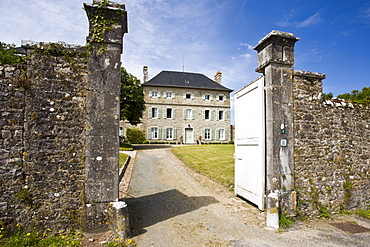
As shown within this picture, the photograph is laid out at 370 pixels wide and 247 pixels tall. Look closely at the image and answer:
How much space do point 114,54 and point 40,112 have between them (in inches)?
65.8

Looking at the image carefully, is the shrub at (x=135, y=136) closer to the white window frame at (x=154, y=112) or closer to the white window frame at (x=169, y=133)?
the white window frame at (x=154, y=112)

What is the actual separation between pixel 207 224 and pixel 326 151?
131 inches

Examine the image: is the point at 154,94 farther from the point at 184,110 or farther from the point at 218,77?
the point at 218,77

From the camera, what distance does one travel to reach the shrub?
931 inches

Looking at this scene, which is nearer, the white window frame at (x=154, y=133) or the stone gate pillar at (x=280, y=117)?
the stone gate pillar at (x=280, y=117)

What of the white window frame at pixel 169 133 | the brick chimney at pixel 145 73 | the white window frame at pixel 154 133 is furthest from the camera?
the brick chimney at pixel 145 73

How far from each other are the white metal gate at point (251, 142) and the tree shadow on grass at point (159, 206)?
3.41ft

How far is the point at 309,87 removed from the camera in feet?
16.3

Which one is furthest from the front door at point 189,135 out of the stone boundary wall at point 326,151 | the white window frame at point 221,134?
the stone boundary wall at point 326,151

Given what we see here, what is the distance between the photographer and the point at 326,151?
5031 millimetres

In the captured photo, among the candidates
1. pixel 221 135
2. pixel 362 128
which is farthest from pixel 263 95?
pixel 221 135

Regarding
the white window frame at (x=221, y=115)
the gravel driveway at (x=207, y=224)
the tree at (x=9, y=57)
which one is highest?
the white window frame at (x=221, y=115)

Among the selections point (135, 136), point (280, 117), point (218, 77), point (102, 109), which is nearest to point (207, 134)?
point (218, 77)

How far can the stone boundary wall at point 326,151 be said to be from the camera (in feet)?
15.7
